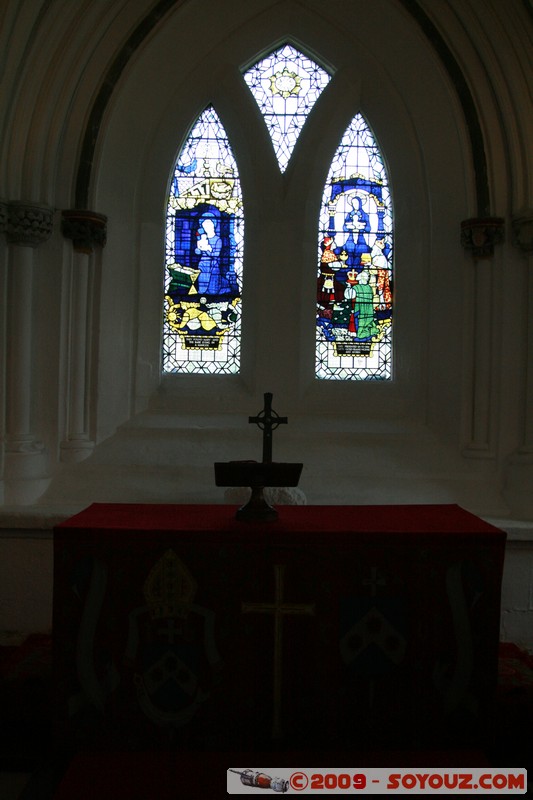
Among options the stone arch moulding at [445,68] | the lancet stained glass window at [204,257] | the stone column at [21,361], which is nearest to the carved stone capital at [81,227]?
the stone column at [21,361]

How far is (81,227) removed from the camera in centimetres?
489

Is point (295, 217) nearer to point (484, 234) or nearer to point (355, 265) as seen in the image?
point (355, 265)

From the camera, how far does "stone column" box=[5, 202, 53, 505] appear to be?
15.4ft

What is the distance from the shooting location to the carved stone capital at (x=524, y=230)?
15.8 feet

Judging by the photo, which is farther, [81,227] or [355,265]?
[355,265]

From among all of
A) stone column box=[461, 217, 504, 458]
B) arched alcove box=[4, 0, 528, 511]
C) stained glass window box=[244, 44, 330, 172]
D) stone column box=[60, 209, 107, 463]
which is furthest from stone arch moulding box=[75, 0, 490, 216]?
stained glass window box=[244, 44, 330, 172]

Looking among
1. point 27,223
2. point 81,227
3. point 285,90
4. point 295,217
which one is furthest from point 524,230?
point 27,223

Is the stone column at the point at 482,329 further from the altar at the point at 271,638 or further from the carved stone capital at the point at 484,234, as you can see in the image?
the altar at the point at 271,638

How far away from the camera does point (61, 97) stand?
4895 millimetres

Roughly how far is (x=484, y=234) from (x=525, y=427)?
49.9 inches

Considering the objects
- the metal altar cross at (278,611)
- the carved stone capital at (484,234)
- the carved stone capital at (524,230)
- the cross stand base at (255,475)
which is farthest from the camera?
the carved stone capital at (484,234)

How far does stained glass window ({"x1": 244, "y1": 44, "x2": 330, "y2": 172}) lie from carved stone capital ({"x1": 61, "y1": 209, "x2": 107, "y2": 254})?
139 centimetres

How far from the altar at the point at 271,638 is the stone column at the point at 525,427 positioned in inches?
86.9

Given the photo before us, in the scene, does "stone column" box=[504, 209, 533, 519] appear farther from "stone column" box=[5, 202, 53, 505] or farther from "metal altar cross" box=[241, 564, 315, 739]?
"stone column" box=[5, 202, 53, 505]
